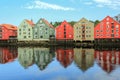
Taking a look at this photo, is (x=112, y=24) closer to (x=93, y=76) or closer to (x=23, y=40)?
(x=23, y=40)

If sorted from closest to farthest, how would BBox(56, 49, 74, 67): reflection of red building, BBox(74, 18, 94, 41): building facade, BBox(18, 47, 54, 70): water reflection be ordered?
BBox(18, 47, 54, 70): water reflection < BBox(56, 49, 74, 67): reflection of red building < BBox(74, 18, 94, 41): building facade

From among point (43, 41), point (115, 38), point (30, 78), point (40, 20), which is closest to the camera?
point (30, 78)

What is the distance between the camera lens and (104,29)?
122 metres

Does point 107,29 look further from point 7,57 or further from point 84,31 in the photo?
point 7,57

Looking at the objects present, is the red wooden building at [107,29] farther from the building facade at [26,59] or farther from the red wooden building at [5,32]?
the building facade at [26,59]

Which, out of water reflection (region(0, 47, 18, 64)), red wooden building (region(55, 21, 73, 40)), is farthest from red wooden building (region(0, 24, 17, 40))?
water reflection (region(0, 47, 18, 64))

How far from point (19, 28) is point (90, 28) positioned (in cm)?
3708

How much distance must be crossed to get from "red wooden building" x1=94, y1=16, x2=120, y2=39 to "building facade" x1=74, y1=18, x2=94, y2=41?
8.09 feet

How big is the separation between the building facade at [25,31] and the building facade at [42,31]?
2.10m

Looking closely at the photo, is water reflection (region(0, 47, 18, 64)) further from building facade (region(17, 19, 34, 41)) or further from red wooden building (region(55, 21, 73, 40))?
building facade (region(17, 19, 34, 41))

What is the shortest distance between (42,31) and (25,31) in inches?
348

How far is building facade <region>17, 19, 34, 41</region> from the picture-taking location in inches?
5305

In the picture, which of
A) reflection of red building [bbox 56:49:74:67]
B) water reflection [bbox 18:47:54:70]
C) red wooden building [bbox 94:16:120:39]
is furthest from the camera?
red wooden building [bbox 94:16:120:39]

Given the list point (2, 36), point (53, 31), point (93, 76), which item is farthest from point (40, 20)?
point (93, 76)
